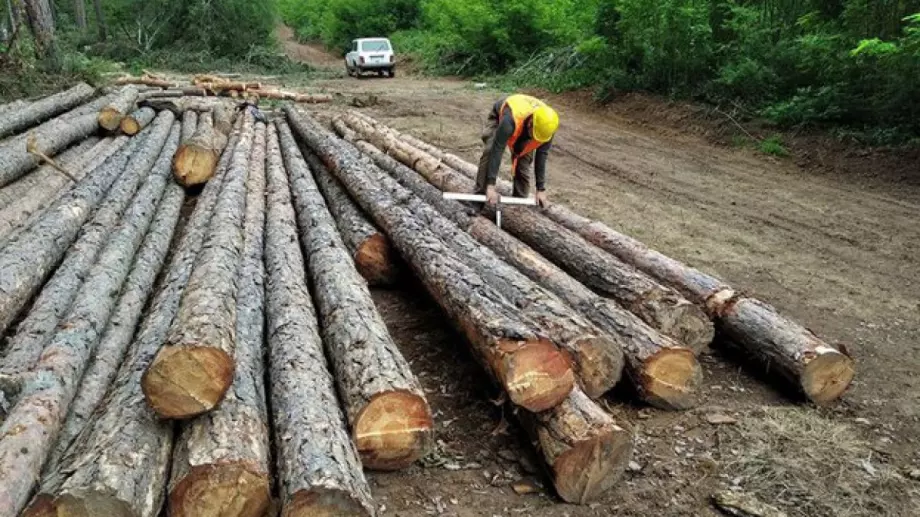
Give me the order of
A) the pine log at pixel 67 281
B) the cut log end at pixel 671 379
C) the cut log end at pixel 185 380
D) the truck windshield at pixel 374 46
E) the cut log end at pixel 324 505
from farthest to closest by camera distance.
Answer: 1. the truck windshield at pixel 374 46
2. the cut log end at pixel 671 379
3. the pine log at pixel 67 281
4. the cut log end at pixel 185 380
5. the cut log end at pixel 324 505

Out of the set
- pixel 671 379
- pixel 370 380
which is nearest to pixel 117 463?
pixel 370 380

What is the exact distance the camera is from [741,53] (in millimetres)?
14430

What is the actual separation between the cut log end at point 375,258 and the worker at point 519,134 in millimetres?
1148

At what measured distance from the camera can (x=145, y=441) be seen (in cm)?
336

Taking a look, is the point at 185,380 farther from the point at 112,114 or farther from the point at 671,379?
the point at 112,114

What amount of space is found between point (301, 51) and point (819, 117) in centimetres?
3928

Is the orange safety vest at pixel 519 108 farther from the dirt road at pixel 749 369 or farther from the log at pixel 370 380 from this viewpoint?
the log at pixel 370 380

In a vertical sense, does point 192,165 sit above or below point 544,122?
below

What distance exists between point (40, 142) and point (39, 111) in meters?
2.53

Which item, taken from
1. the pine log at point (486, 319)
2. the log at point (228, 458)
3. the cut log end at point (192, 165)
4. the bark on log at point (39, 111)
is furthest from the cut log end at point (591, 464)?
the bark on log at point (39, 111)

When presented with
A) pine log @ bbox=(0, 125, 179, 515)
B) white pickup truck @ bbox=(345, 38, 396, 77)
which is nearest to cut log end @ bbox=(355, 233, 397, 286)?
pine log @ bbox=(0, 125, 179, 515)

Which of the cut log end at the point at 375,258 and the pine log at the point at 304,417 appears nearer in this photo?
the pine log at the point at 304,417

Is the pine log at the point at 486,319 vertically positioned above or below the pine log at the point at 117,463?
above

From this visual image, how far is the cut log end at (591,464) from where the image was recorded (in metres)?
3.83
